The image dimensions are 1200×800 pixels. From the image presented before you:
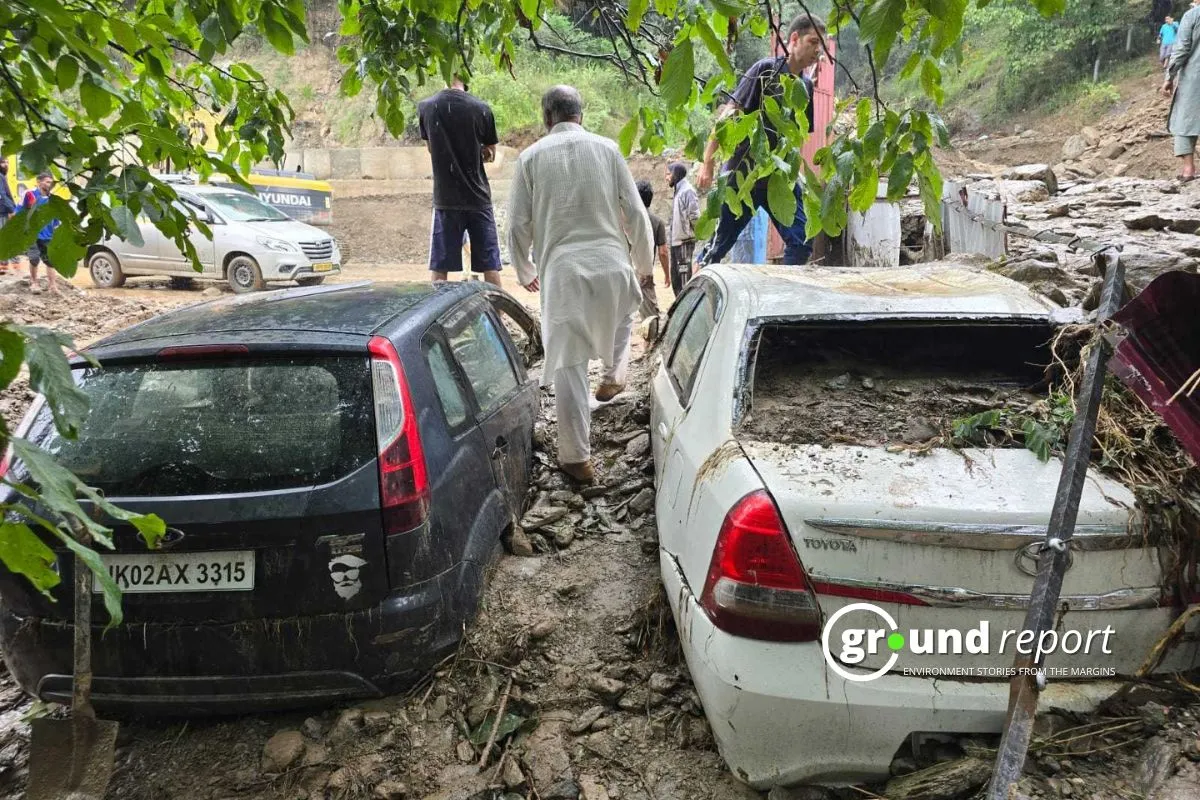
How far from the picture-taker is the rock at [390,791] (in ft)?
8.36

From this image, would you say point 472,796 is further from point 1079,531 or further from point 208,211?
point 208,211

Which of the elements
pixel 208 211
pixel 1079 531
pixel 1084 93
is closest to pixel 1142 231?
pixel 1079 531

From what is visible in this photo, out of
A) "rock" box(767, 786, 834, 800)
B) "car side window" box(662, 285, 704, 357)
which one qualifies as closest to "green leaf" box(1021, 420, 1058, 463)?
"rock" box(767, 786, 834, 800)

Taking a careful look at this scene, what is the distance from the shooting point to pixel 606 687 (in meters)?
2.89

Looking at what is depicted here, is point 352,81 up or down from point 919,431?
up

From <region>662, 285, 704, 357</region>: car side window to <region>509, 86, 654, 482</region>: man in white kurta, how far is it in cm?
35

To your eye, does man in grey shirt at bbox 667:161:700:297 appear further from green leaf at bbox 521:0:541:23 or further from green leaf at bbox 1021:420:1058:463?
green leaf at bbox 1021:420:1058:463

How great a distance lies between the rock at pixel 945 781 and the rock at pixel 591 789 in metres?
0.88

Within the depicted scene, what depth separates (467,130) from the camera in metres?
6.04

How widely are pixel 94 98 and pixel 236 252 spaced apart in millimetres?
12646

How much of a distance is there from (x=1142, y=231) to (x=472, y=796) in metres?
7.08

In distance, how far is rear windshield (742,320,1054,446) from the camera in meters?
2.62

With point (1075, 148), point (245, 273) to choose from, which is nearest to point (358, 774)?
point (245, 273)

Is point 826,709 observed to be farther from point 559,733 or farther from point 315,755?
point 315,755
